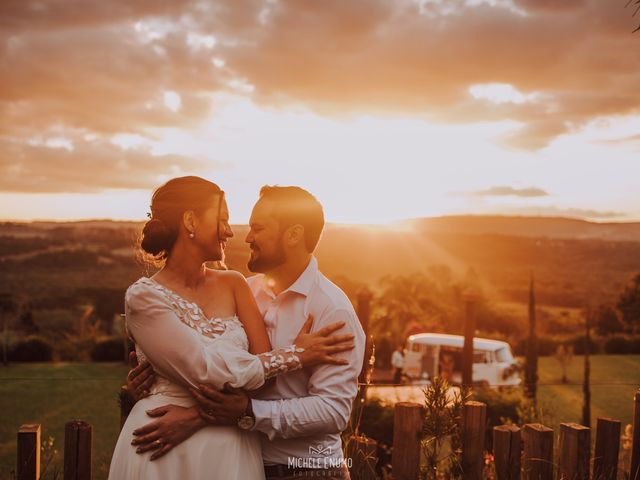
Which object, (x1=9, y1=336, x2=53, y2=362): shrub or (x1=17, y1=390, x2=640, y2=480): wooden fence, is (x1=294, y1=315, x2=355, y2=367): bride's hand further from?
(x1=9, y1=336, x2=53, y2=362): shrub

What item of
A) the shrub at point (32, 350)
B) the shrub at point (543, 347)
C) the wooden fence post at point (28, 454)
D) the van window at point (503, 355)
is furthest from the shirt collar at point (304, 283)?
the shrub at point (543, 347)

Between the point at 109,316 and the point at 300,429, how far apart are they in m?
37.4

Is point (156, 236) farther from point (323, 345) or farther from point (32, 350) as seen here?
point (32, 350)

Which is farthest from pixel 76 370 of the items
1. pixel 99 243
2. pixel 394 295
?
pixel 99 243

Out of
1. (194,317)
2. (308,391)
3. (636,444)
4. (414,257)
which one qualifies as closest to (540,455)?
(636,444)

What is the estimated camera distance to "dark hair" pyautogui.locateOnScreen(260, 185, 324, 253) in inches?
112

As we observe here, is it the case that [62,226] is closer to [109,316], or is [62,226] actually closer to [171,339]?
[109,316]

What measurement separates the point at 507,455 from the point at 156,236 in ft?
7.60

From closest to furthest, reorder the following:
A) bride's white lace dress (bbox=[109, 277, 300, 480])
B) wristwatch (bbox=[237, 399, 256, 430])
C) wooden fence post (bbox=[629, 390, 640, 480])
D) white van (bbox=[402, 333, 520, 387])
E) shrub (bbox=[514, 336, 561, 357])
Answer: bride's white lace dress (bbox=[109, 277, 300, 480]), wristwatch (bbox=[237, 399, 256, 430]), wooden fence post (bbox=[629, 390, 640, 480]), white van (bbox=[402, 333, 520, 387]), shrub (bbox=[514, 336, 561, 357])

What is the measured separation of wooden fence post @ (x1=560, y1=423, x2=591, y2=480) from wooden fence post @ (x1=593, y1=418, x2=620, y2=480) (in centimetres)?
19

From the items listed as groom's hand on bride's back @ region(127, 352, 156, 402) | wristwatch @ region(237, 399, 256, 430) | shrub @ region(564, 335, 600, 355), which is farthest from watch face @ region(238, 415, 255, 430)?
shrub @ region(564, 335, 600, 355)

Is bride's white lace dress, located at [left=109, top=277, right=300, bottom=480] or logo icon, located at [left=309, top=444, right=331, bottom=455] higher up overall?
bride's white lace dress, located at [left=109, top=277, right=300, bottom=480]

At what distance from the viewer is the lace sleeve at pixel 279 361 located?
2.49m

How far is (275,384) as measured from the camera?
2688mm
